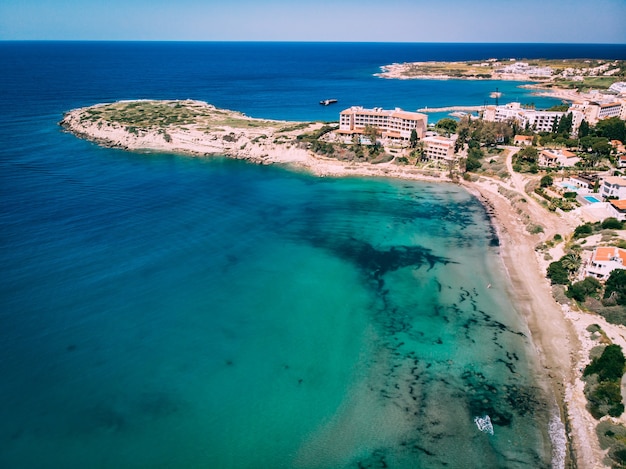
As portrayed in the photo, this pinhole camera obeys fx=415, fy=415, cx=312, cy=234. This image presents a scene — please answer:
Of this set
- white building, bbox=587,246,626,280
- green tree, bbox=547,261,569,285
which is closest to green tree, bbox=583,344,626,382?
green tree, bbox=547,261,569,285

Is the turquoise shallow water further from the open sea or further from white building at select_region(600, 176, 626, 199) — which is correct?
white building at select_region(600, 176, 626, 199)

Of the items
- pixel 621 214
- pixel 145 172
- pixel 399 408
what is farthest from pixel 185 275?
pixel 621 214

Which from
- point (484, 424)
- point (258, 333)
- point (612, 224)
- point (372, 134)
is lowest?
point (484, 424)

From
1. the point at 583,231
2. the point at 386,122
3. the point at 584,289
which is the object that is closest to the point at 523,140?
the point at 386,122

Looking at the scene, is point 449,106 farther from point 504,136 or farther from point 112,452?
point 112,452

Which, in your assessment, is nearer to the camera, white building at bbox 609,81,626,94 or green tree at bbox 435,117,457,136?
green tree at bbox 435,117,457,136

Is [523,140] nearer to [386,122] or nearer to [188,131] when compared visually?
[386,122]

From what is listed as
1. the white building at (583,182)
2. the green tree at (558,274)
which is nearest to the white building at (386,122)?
the white building at (583,182)
